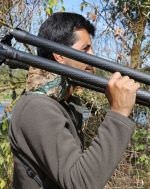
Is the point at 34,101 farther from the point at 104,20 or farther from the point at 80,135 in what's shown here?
the point at 104,20

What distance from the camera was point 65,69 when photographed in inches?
73.9

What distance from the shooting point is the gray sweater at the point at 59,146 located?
186cm

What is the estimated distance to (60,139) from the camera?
1.93 metres

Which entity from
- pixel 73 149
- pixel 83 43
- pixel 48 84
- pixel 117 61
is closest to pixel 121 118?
pixel 73 149

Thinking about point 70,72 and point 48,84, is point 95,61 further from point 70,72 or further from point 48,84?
point 48,84

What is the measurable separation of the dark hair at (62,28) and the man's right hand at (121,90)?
514mm

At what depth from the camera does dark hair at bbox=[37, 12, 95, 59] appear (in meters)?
2.34

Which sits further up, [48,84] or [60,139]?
[48,84]

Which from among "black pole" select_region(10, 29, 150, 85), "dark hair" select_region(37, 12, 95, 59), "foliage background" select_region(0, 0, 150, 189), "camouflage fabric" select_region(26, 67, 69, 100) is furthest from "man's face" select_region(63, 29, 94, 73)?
"foliage background" select_region(0, 0, 150, 189)

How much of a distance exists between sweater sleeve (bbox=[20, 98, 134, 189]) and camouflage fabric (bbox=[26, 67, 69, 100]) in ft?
0.61

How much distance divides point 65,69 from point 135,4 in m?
4.51

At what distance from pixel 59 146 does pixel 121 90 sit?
335mm

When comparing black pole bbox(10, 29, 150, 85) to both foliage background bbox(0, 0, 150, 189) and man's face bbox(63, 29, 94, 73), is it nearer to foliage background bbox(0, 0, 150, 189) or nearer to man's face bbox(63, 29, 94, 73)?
man's face bbox(63, 29, 94, 73)

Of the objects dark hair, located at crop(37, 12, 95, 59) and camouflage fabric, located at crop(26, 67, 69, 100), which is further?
dark hair, located at crop(37, 12, 95, 59)
